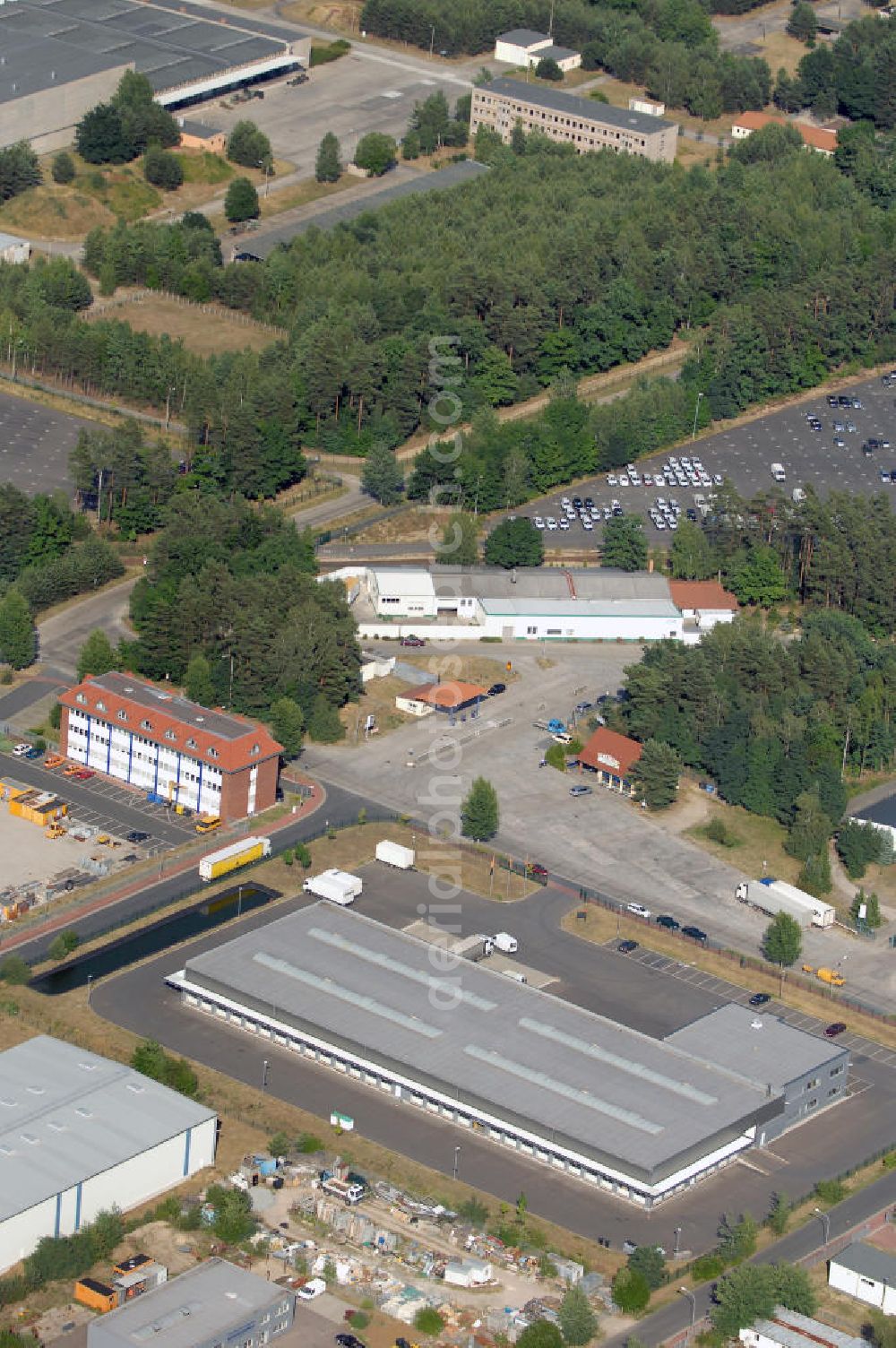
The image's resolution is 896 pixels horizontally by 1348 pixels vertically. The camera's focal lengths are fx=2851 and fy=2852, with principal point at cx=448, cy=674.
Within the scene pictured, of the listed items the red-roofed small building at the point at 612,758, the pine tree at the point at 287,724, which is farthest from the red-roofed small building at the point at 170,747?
the red-roofed small building at the point at 612,758

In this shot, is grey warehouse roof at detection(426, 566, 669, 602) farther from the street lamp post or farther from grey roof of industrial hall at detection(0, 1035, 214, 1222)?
the street lamp post

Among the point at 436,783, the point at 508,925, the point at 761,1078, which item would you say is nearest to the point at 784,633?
the point at 436,783

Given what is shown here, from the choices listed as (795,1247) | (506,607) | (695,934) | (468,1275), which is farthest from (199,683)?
(795,1247)

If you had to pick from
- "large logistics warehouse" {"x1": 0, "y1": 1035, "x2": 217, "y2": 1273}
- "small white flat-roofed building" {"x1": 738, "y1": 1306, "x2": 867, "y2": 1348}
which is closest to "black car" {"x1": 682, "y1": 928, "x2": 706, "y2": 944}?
"small white flat-roofed building" {"x1": 738, "y1": 1306, "x2": 867, "y2": 1348}

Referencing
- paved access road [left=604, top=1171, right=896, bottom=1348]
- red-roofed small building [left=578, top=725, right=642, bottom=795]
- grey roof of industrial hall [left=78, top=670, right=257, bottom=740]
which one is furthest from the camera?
red-roofed small building [left=578, top=725, right=642, bottom=795]

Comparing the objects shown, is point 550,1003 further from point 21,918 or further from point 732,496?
point 732,496

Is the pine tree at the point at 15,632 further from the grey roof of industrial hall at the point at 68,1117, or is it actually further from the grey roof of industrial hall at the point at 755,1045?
the grey roof of industrial hall at the point at 755,1045
